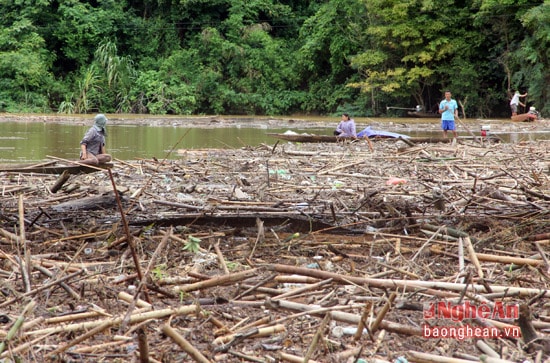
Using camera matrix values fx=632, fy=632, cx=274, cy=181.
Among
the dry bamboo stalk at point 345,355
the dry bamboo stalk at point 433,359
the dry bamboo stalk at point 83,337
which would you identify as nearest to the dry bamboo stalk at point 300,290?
the dry bamboo stalk at point 345,355

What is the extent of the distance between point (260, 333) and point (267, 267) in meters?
1.03

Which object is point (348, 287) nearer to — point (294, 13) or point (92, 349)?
point (92, 349)

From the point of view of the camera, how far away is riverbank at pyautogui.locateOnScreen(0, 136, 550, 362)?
3068 mm

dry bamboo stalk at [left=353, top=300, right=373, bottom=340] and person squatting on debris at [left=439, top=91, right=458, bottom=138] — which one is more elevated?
person squatting on debris at [left=439, top=91, right=458, bottom=138]

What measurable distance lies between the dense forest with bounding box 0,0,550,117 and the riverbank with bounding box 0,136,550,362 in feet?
82.2

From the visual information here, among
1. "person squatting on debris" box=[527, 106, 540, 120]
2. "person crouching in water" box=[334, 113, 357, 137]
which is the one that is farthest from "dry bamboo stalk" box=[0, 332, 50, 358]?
"person squatting on debris" box=[527, 106, 540, 120]

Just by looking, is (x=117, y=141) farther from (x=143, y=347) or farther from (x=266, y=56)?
(x=266, y=56)

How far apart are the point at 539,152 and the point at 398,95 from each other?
72.9 ft

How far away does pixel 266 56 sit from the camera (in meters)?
36.9

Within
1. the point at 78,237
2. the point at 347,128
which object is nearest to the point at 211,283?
the point at 78,237

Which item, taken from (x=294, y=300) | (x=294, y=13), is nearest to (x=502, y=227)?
(x=294, y=300)

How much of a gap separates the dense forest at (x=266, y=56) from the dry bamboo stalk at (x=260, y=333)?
92.9 ft

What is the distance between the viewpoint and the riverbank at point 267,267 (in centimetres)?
307

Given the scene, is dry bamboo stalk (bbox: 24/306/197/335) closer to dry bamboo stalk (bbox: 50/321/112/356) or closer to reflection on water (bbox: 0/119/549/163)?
dry bamboo stalk (bbox: 50/321/112/356)
